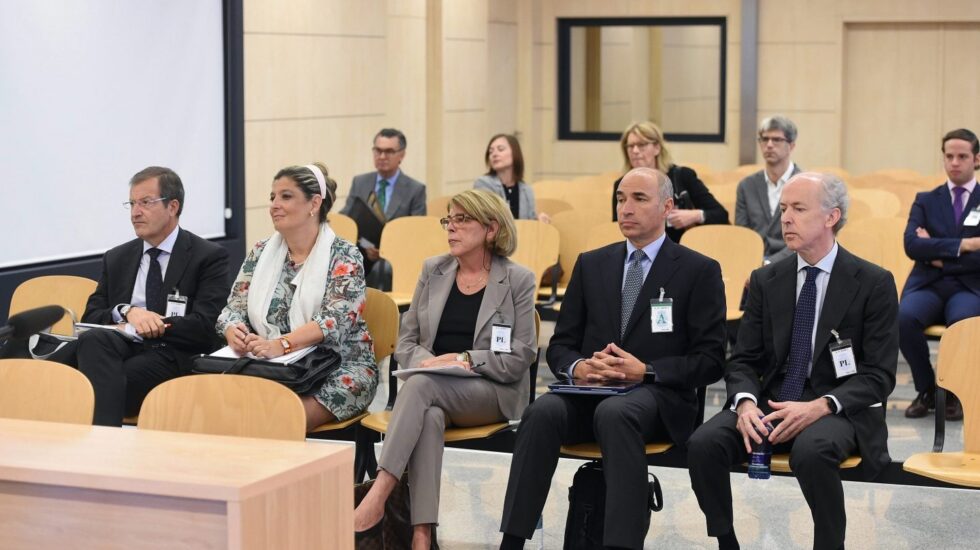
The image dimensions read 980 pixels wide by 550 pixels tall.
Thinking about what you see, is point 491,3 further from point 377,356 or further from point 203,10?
point 377,356

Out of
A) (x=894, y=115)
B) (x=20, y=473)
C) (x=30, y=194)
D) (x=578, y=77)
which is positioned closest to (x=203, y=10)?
(x=30, y=194)

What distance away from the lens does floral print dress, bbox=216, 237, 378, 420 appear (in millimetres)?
4508

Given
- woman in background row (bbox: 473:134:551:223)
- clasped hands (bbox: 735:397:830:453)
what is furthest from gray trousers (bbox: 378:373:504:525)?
woman in background row (bbox: 473:134:551:223)

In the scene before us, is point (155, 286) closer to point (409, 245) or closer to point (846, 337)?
point (409, 245)

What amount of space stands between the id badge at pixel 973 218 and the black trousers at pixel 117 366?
3651mm

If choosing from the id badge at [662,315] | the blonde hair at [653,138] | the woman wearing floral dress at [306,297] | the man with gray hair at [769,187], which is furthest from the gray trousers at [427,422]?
the man with gray hair at [769,187]

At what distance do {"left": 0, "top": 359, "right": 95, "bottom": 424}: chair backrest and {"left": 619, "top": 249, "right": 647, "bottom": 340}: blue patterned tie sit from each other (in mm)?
1771

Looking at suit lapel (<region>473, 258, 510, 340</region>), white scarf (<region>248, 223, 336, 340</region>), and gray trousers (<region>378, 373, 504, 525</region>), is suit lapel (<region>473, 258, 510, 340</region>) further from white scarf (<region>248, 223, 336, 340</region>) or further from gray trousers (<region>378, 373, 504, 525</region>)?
white scarf (<region>248, 223, 336, 340</region>)

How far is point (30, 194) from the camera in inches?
264

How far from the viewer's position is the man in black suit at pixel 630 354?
13.0 feet

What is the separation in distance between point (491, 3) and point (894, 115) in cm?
432

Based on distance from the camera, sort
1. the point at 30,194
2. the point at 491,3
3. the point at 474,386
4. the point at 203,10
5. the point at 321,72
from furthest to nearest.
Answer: the point at 491,3 → the point at 321,72 → the point at 203,10 → the point at 30,194 → the point at 474,386

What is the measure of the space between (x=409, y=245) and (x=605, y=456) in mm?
2993

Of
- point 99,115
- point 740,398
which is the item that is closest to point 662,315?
point 740,398
